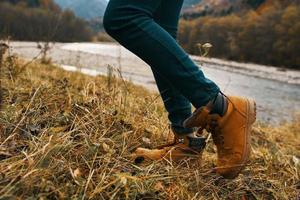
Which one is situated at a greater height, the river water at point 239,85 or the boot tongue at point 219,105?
the boot tongue at point 219,105

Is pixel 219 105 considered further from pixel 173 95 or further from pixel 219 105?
pixel 173 95

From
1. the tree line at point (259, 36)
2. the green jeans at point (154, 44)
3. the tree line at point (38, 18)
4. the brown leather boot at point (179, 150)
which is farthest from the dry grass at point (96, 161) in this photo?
the tree line at point (38, 18)

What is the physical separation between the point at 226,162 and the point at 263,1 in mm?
59061

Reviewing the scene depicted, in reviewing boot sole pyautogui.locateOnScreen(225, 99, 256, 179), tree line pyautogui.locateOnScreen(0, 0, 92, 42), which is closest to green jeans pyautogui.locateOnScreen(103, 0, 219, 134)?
boot sole pyautogui.locateOnScreen(225, 99, 256, 179)

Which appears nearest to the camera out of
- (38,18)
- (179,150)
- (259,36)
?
(179,150)

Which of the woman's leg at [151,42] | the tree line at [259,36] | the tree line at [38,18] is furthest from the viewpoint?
the tree line at [38,18]

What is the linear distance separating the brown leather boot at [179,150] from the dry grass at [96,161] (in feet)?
0.15

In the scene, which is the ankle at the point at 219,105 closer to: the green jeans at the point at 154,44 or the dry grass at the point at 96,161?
the green jeans at the point at 154,44

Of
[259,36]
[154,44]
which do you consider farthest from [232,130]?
[259,36]

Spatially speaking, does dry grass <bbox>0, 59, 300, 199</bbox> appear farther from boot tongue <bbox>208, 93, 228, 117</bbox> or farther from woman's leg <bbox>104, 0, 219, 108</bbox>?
woman's leg <bbox>104, 0, 219, 108</bbox>

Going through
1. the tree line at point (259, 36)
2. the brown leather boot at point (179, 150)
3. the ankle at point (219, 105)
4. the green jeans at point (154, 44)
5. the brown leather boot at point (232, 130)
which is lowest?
the tree line at point (259, 36)

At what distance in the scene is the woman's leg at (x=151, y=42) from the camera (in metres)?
1.75

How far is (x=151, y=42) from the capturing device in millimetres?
1757

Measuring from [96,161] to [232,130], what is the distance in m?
0.52
